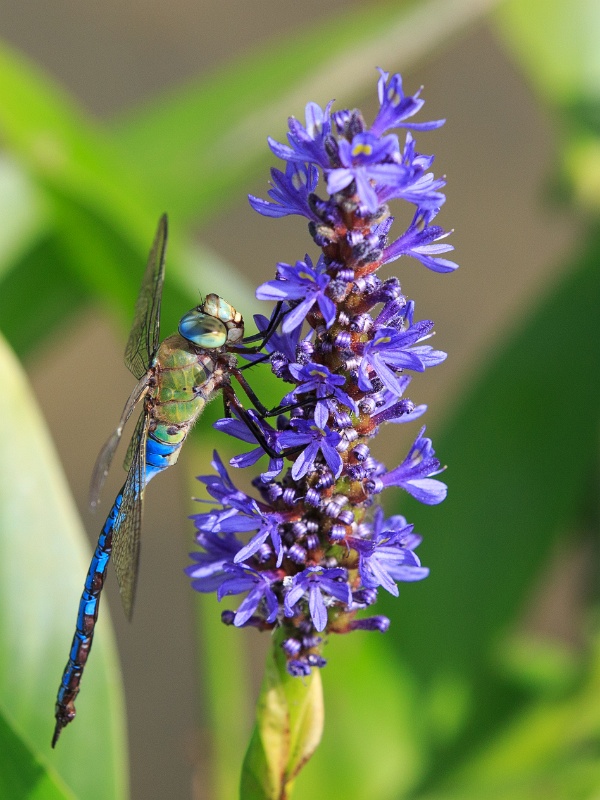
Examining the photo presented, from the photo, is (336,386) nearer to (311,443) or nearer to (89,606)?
(311,443)

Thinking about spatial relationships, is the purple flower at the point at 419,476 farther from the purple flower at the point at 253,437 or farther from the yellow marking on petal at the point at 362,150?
the yellow marking on petal at the point at 362,150

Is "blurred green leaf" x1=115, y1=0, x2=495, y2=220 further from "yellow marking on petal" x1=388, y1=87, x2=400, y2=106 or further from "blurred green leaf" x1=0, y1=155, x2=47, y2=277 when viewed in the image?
"yellow marking on petal" x1=388, y1=87, x2=400, y2=106

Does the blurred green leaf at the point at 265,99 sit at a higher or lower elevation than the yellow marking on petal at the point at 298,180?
higher

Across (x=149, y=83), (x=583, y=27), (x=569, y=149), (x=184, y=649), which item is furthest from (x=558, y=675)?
(x=149, y=83)

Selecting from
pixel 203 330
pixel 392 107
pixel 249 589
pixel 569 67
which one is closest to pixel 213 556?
pixel 249 589

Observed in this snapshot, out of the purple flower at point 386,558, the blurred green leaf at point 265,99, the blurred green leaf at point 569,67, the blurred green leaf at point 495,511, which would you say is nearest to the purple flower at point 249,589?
the purple flower at point 386,558

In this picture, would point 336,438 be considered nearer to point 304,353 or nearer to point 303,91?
point 304,353

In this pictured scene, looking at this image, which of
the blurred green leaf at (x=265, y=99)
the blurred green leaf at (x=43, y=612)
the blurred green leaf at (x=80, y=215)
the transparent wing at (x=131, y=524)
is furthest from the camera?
the blurred green leaf at (x=265, y=99)

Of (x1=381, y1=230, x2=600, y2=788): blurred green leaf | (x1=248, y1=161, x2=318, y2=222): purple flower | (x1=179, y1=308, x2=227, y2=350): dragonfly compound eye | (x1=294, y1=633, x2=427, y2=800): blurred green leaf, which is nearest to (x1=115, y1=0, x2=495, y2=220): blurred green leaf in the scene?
(x1=381, y1=230, x2=600, y2=788): blurred green leaf
